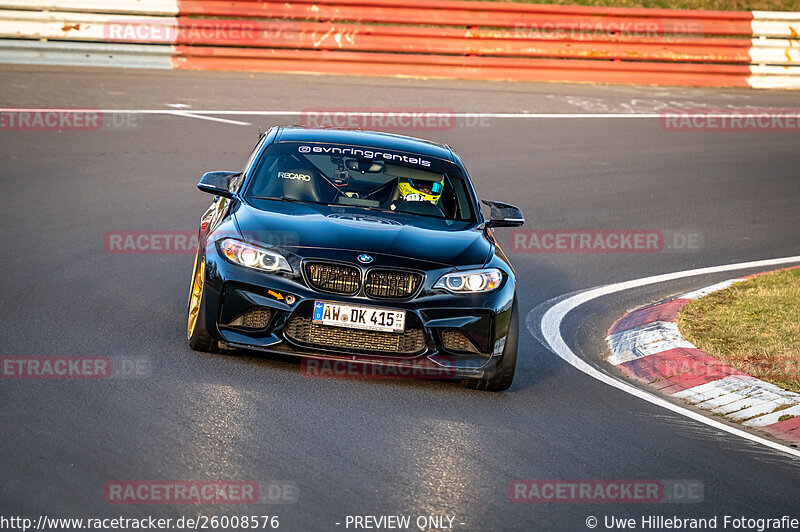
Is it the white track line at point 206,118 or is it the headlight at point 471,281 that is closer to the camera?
the headlight at point 471,281

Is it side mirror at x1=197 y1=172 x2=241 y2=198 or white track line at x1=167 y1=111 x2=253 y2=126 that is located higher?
side mirror at x1=197 y1=172 x2=241 y2=198

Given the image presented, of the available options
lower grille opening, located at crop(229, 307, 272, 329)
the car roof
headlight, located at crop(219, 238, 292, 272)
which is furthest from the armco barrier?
lower grille opening, located at crop(229, 307, 272, 329)

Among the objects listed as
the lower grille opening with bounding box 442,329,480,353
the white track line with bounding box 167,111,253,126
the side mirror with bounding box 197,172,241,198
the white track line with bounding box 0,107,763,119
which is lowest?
the white track line with bounding box 167,111,253,126

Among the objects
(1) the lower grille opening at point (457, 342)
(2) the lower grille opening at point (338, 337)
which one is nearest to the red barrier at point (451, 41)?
(2) the lower grille opening at point (338, 337)

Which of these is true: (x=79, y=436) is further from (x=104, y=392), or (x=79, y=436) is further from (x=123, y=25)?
(x=123, y=25)

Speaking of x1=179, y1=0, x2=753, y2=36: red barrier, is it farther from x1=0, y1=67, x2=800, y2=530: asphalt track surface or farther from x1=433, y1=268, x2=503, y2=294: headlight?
x1=433, y1=268, x2=503, y2=294: headlight

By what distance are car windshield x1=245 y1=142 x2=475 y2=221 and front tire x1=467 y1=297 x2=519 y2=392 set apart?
1.25 metres

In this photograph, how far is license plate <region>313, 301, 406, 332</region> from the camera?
705 centimetres

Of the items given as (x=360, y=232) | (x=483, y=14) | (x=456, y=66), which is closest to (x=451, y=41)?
(x=456, y=66)

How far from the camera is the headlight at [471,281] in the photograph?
7.25 metres

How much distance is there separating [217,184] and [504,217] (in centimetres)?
210

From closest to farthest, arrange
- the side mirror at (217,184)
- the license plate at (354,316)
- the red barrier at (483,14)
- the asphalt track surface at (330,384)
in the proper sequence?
the asphalt track surface at (330,384) < the license plate at (354,316) < the side mirror at (217,184) < the red barrier at (483,14)

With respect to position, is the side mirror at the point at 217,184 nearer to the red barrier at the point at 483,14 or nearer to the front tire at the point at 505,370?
the front tire at the point at 505,370

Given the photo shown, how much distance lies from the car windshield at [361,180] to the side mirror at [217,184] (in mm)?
157
